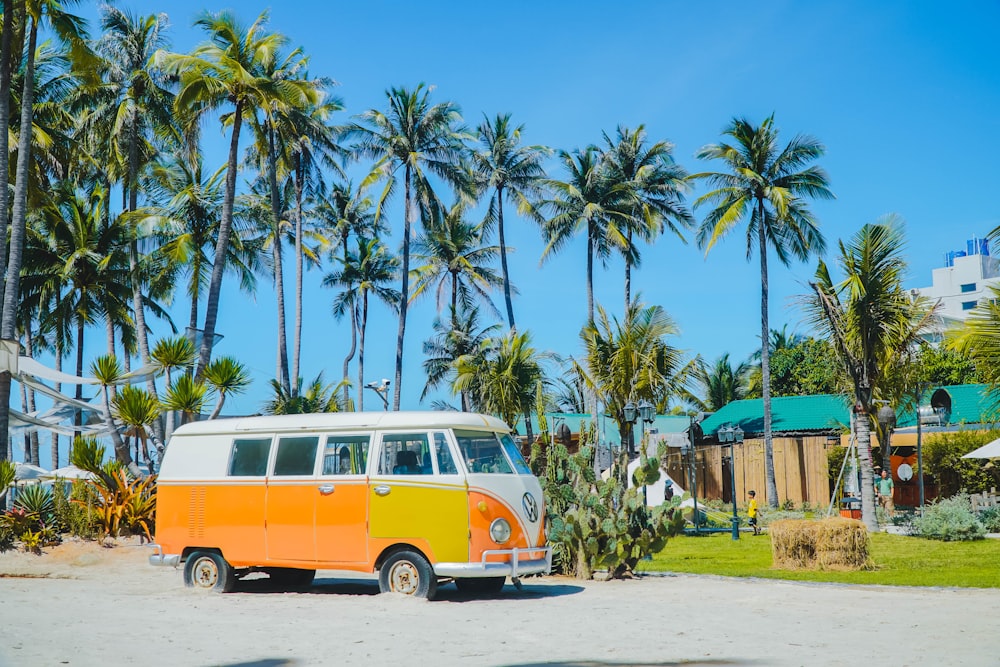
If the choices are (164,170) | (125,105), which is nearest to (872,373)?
(125,105)

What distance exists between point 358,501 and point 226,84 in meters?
17.5

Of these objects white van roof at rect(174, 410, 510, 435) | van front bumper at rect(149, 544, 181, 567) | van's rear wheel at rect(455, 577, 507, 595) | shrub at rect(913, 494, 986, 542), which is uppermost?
white van roof at rect(174, 410, 510, 435)

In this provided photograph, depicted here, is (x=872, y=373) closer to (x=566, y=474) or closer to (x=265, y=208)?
(x=566, y=474)

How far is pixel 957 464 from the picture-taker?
28578mm

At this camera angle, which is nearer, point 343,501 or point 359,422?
point 343,501

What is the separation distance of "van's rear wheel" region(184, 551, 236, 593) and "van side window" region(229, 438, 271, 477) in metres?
1.19

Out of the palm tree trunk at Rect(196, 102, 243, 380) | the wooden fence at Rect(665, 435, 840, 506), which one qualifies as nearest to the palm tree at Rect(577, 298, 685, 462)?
the wooden fence at Rect(665, 435, 840, 506)

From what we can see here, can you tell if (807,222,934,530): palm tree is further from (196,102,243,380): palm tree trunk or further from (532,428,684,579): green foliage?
(196,102,243,380): palm tree trunk

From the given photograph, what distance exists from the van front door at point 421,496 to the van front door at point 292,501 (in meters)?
0.91

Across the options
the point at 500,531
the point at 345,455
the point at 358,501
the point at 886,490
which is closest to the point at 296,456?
the point at 345,455

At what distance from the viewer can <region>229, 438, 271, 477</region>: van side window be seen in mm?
12477

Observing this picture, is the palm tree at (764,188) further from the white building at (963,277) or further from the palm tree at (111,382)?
the white building at (963,277)

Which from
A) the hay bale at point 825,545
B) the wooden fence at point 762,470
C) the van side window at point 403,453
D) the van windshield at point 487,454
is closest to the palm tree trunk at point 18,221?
the van side window at point 403,453

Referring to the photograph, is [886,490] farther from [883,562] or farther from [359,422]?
[359,422]
